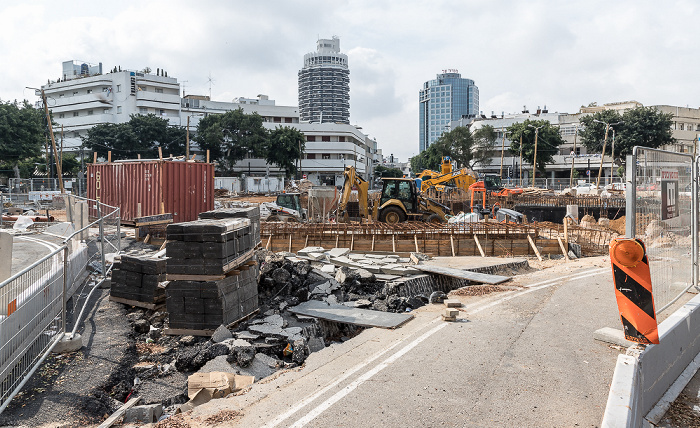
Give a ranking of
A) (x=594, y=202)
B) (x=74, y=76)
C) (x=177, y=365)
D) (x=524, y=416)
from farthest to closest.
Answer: (x=74, y=76) < (x=594, y=202) < (x=177, y=365) < (x=524, y=416)

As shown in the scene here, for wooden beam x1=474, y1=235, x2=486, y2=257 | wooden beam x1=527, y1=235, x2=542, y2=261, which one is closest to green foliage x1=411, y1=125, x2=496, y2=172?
wooden beam x1=527, y1=235, x2=542, y2=261

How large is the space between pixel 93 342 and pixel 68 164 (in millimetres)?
60663

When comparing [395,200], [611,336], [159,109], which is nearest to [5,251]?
[611,336]

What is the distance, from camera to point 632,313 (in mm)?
5145

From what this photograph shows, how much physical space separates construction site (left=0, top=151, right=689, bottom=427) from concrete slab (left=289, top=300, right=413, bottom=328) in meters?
0.04

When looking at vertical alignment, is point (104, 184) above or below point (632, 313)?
above

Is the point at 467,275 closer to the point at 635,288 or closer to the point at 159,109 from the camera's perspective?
the point at 635,288

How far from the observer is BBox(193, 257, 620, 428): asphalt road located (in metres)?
4.55

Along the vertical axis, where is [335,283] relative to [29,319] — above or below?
below

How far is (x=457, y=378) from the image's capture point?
17.9ft

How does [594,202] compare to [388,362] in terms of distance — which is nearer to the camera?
[388,362]

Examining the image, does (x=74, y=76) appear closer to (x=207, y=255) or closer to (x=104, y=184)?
(x=104, y=184)

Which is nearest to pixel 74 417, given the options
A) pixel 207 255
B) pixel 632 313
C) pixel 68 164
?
pixel 207 255

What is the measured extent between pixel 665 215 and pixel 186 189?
57.8ft
